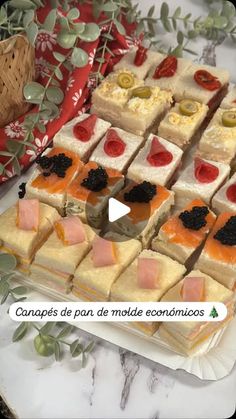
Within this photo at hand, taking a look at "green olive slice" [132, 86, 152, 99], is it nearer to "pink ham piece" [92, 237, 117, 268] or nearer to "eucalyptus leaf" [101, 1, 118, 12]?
"eucalyptus leaf" [101, 1, 118, 12]

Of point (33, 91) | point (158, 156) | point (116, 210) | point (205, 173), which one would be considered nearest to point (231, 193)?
point (205, 173)

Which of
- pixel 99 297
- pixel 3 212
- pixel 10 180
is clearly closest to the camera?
pixel 99 297

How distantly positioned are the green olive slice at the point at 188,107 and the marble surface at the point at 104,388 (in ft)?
4.41

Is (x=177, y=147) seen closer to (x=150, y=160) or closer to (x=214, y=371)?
(x=150, y=160)

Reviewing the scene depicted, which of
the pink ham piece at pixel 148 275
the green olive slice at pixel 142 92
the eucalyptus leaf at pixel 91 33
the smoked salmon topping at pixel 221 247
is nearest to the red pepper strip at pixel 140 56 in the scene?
the green olive slice at pixel 142 92

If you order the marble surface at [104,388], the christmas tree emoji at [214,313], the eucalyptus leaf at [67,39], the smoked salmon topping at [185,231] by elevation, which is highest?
the eucalyptus leaf at [67,39]

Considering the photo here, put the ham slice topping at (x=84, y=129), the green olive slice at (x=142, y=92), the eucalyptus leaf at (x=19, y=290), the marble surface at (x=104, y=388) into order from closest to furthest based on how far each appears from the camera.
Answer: the marble surface at (x=104, y=388) → the eucalyptus leaf at (x=19, y=290) → the ham slice topping at (x=84, y=129) → the green olive slice at (x=142, y=92)

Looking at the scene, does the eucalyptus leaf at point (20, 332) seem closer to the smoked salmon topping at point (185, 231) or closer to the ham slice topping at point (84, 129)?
the smoked salmon topping at point (185, 231)

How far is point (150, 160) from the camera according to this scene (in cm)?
342

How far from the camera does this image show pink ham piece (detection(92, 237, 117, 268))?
3.01 meters

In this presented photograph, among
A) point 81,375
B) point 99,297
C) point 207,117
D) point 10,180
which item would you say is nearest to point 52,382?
point 81,375

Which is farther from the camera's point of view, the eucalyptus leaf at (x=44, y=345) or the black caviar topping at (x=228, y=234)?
the black caviar topping at (x=228, y=234)

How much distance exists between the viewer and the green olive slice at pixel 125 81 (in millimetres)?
3721

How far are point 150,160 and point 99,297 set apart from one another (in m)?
0.79
